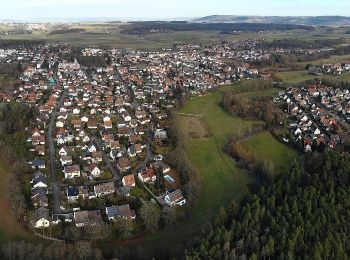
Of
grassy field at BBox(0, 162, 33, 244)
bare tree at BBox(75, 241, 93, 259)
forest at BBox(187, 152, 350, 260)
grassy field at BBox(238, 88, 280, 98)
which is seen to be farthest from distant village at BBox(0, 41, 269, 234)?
grassy field at BBox(238, 88, 280, 98)

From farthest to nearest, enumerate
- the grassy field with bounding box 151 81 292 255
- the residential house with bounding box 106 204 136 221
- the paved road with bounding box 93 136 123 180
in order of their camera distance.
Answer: the paved road with bounding box 93 136 123 180 → the grassy field with bounding box 151 81 292 255 → the residential house with bounding box 106 204 136 221

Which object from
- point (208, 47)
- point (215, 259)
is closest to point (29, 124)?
point (215, 259)

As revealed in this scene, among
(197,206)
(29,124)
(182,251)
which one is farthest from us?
(29,124)

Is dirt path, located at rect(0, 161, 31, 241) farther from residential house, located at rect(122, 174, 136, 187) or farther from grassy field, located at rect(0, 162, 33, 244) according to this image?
residential house, located at rect(122, 174, 136, 187)

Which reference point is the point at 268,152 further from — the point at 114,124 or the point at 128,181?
the point at 114,124

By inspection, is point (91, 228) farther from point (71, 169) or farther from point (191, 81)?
point (191, 81)
